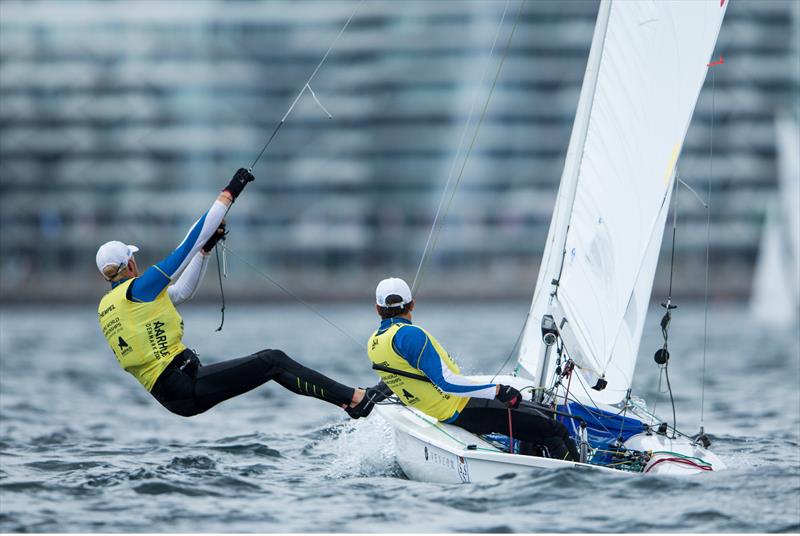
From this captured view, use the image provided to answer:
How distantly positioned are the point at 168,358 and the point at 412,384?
1460 mm

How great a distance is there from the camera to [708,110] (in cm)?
5847

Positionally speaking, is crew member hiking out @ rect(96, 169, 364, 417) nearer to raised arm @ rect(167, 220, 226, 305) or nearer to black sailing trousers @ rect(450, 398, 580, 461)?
raised arm @ rect(167, 220, 226, 305)

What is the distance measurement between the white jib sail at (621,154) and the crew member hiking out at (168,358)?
161 cm

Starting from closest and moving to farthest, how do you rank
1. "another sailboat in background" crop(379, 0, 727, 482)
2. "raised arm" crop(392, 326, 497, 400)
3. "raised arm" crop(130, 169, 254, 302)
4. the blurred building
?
1. "raised arm" crop(130, 169, 254, 302)
2. "raised arm" crop(392, 326, 497, 400)
3. "another sailboat in background" crop(379, 0, 727, 482)
4. the blurred building

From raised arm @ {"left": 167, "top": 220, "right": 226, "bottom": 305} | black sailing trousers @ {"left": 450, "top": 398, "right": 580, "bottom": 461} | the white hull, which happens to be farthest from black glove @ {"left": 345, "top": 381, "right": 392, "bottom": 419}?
raised arm @ {"left": 167, "top": 220, "right": 226, "bottom": 305}

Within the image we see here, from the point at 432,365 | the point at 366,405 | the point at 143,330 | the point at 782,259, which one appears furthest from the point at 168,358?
the point at 782,259

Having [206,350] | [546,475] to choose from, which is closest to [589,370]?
[546,475]

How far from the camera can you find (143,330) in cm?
743

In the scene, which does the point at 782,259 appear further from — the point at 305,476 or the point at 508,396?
the point at 508,396

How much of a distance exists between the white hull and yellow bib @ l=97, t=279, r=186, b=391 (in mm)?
1572

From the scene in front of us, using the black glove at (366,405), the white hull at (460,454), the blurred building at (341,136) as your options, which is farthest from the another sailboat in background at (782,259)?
the black glove at (366,405)

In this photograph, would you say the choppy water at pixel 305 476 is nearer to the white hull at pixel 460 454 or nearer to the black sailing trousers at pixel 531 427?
the white hull at pixel 460 454

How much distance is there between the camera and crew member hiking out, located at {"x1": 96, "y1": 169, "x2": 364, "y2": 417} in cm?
742

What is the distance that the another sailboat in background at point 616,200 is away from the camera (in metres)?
7.97
